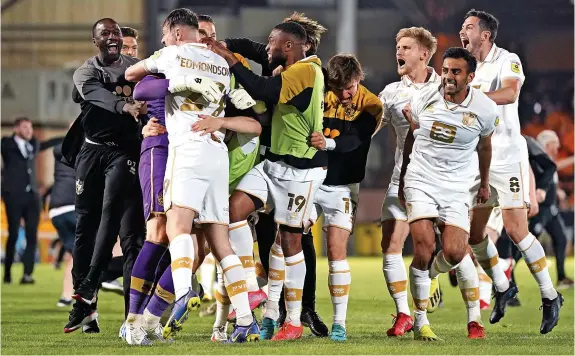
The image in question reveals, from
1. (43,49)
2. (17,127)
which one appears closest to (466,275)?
(17,127)

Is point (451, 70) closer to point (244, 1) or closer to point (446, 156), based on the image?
point (446, 156)

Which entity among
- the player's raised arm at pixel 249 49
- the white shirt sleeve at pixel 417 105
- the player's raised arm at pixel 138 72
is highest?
the player's raised arm at pixel 249 49

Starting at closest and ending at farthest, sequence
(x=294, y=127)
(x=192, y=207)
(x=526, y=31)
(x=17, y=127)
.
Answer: (x=192, y=207) < (x=294, y=127) < (x=17, y=127) < (x=526, y=31)

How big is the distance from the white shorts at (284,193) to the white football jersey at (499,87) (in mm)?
1605

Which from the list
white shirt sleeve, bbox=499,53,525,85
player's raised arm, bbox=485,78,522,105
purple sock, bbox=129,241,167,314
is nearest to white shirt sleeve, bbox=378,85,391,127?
player's raised arm, bbox=485,78,522,105

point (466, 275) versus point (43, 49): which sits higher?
point (43, 49)

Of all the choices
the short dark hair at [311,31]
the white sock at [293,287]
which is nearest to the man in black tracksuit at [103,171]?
the white sock at [293,287]

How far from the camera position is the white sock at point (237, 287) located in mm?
7547

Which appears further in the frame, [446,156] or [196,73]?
[446,156]

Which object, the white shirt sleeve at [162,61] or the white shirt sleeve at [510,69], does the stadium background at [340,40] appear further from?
the white shirt sleeve at [162,61]

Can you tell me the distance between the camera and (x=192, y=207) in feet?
24.5

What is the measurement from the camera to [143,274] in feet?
25.4

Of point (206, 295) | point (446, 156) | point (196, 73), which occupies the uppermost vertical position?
point (196, 73)

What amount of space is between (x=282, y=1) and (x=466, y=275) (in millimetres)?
20070
